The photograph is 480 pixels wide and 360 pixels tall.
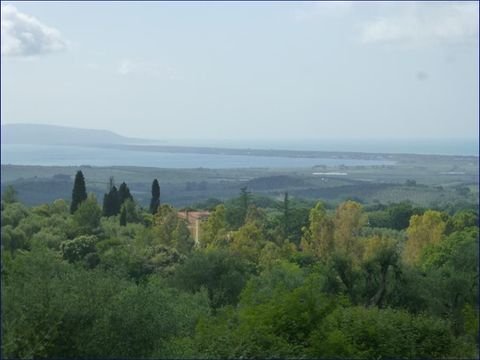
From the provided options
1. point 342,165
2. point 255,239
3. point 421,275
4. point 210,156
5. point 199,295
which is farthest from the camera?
point 342,165

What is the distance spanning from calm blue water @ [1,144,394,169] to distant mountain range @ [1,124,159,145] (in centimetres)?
97

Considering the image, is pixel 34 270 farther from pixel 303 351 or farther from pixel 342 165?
pixel 342 165

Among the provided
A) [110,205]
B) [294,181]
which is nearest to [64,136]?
[294,181]

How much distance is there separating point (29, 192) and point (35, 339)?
32869mm

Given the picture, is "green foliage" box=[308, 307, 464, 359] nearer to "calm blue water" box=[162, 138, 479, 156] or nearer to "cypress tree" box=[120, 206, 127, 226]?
"cypress tree" box=[120, 206, 127, 226]

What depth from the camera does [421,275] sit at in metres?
19.7

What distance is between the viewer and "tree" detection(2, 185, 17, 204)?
110 feet

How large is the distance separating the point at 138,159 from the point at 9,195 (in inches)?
1139

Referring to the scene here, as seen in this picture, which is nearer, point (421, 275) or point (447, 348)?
point (447, 348)

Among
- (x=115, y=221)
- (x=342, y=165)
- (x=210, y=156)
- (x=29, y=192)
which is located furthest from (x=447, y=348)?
(x=342, y=165)

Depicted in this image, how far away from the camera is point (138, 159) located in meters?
63.2

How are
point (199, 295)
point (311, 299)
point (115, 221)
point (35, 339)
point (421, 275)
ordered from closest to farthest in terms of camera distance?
point (35, 339) → point (311, 299) → point (199, 295) → point (421, 275) → point (115, 221)

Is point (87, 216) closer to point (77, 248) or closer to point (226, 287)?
point (77, 248)

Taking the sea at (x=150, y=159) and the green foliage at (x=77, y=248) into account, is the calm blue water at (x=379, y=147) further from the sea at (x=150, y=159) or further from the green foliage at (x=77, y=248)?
the green foliage at (x=77, y=248)
